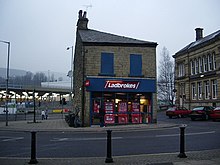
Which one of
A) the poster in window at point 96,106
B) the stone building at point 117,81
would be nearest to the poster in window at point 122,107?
the stone building at point 117,81

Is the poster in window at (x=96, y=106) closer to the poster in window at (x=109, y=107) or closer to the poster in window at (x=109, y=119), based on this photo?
the poster in window at (x=109, y=107)

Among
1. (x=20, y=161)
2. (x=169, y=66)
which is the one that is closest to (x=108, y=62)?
(x=20, y=161)

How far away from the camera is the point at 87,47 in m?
24.4

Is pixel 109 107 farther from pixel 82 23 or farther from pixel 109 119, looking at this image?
pixel 82 23

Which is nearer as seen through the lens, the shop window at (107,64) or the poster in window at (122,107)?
the shop window at (107,64)

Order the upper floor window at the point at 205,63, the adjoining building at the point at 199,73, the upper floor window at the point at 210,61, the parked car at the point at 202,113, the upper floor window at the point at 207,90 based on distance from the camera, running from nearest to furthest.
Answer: the parked car at the point at 202,113, the adjoining building at the point at 199,73, the upper floor window at the point at 210,61, the upper floor window at the point at 207,90, the upper floor window at the point at 205,63

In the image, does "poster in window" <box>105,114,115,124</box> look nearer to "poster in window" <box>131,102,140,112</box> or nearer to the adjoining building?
"poster in window" <box>131,102,140,112</box>

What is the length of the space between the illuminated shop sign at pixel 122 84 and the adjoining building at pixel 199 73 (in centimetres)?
2024

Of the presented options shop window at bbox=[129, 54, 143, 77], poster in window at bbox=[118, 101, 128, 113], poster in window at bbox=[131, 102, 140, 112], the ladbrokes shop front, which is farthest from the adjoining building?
poster in window at bbox=[118, 101, 128, 113]

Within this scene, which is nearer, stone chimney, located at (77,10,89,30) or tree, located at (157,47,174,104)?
stone chimney, located at (77,10,89,30)

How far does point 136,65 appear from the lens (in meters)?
25.2

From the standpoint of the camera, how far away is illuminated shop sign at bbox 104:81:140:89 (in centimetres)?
2398

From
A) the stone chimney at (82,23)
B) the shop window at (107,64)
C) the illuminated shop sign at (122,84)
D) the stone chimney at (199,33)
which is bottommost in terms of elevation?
the illuminated shop sign at (122,84)

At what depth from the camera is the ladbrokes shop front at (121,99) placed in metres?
24.0
